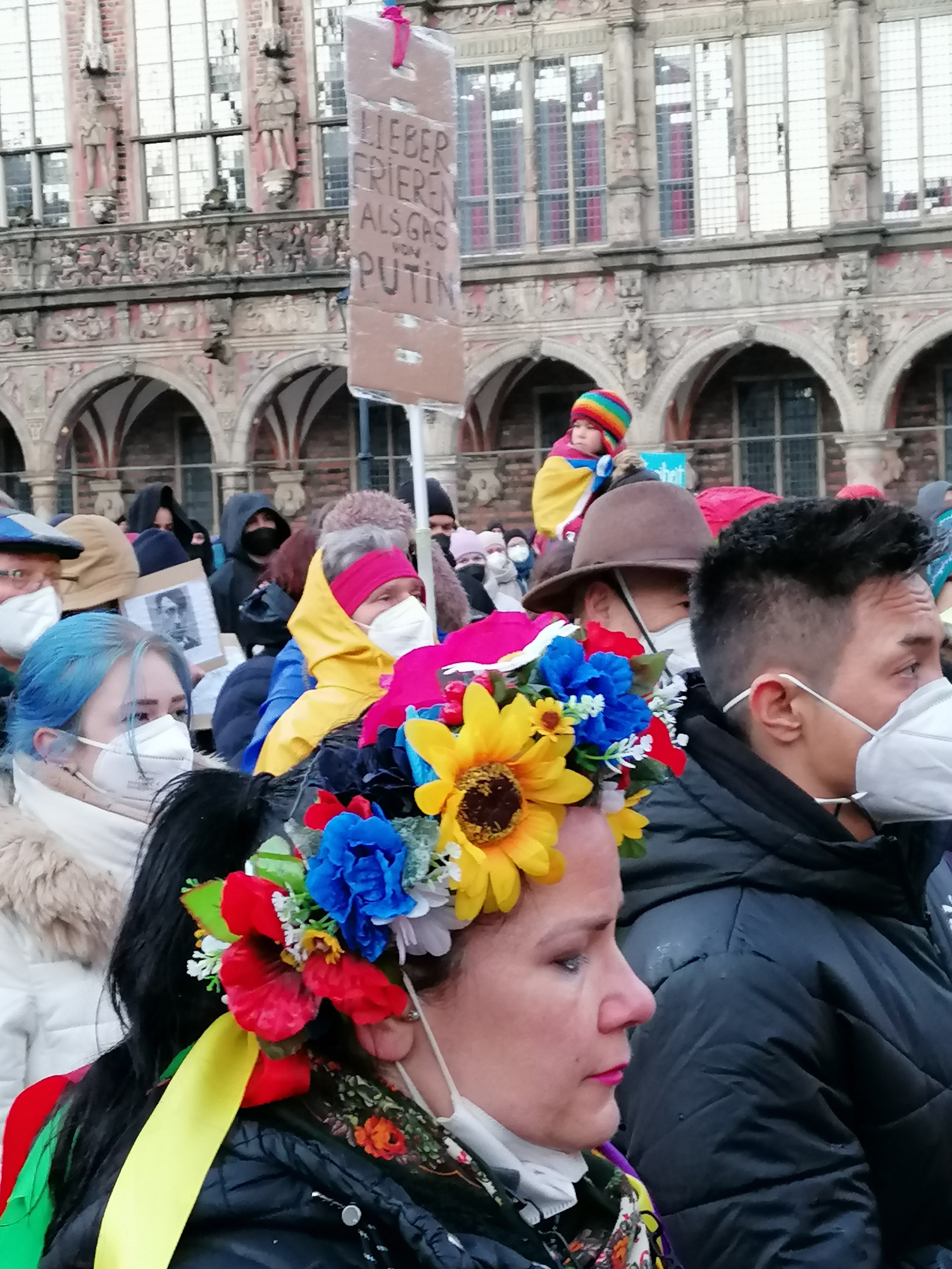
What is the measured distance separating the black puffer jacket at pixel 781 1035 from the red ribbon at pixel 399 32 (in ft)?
10.1

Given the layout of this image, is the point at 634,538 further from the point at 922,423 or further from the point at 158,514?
the point at 922,423

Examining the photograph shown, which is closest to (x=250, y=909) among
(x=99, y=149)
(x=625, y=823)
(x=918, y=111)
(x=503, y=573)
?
(x=625, y=823)

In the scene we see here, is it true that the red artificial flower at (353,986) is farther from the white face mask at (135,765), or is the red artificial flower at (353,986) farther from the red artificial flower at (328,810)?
the white face mask at (135,765)

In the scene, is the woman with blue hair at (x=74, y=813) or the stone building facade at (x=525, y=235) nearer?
the woman with blue hair at (x=74, y=813)

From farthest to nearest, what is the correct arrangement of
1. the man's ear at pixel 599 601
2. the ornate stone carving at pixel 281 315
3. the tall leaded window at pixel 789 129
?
the ornate stone carving at pixel 281 315, the tall leaded window at pixel 789 129, the man's ear at pixel 599 601

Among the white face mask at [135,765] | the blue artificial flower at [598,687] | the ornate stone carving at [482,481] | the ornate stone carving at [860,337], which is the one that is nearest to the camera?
the blue artificial flower at [598,687]

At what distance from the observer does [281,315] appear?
2095 cm

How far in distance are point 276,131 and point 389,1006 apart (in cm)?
2189

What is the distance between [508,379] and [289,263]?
3259mm

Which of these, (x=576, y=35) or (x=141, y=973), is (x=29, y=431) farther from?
(x=141, y=973)

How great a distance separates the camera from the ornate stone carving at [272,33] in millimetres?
21922

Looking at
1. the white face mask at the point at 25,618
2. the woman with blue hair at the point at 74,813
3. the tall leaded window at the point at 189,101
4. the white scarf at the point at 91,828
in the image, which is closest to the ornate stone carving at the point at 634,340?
Answer: the tall leaded window at the point at 189,101

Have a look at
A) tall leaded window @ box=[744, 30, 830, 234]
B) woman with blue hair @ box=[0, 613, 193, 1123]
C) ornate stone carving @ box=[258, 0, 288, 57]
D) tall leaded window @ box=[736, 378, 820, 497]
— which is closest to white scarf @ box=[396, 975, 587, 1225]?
woman with blue hair @ box=[0, 613, 193, 1123]

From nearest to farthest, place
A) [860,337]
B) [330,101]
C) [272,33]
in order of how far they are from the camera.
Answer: [860,337] < [272,33] < [330,101]
